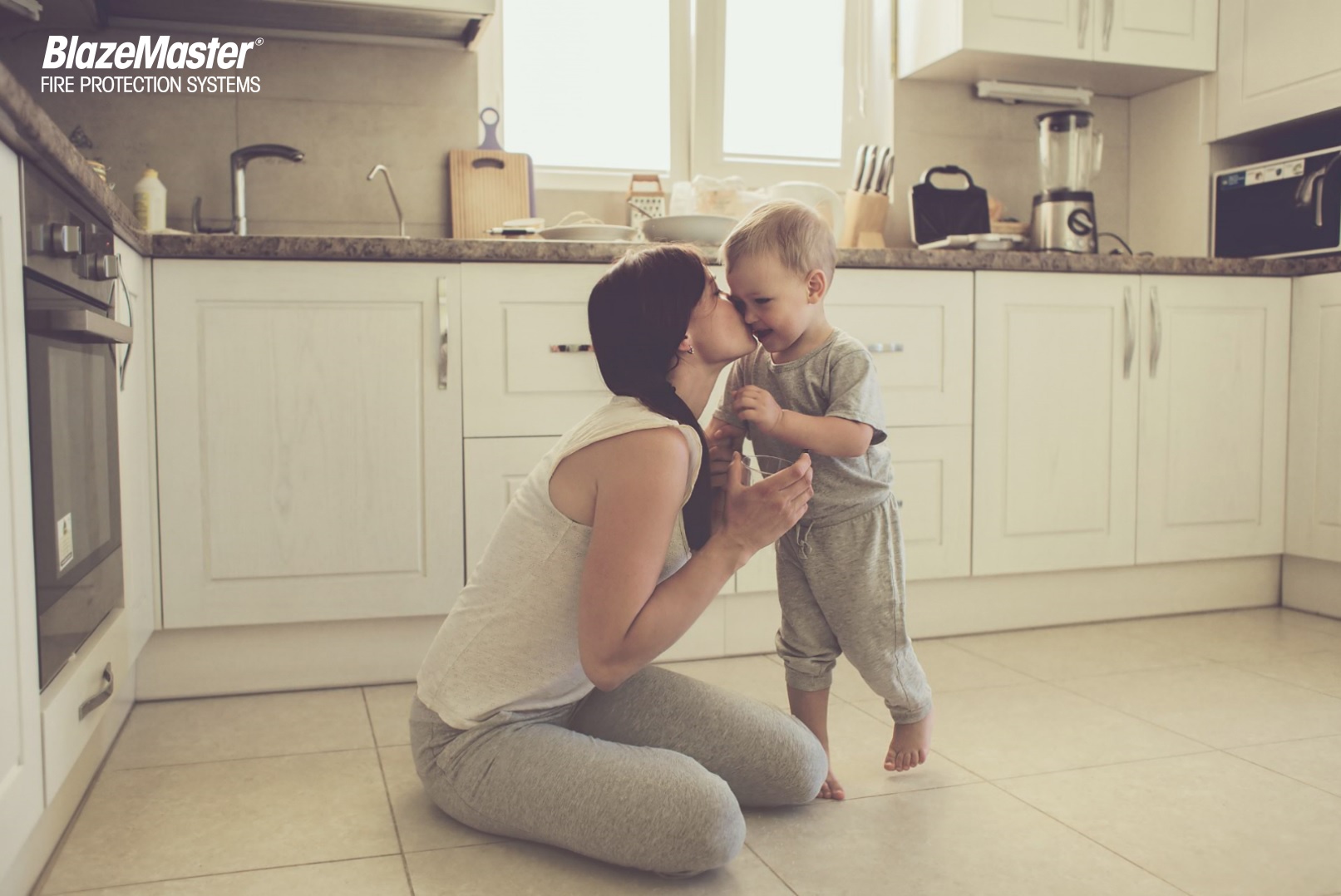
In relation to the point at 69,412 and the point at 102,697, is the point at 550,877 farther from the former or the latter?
the point at 69,412

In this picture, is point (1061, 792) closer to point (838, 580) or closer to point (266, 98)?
point (838, 580)

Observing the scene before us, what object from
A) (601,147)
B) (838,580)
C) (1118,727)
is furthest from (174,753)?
(601,147)

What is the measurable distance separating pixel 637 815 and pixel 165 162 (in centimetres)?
211

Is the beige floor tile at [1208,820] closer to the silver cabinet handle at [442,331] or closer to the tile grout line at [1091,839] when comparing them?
the tile grout line at [1091,839]

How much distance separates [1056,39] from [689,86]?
3.24 feet

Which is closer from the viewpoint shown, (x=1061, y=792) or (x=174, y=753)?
(x=1061, y=792)

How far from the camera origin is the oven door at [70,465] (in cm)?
124

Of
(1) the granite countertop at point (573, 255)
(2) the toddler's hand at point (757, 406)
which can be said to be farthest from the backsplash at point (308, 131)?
(2) the toddler's hand at point (757, 406)

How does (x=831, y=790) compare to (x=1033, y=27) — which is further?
(x=1033, y=27)

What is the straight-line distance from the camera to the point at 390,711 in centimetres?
207

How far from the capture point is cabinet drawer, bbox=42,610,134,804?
1.28 m

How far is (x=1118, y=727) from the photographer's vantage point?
6.29ft

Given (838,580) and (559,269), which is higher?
(559,269)

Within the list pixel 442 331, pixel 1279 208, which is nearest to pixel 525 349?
pixel 442 331
